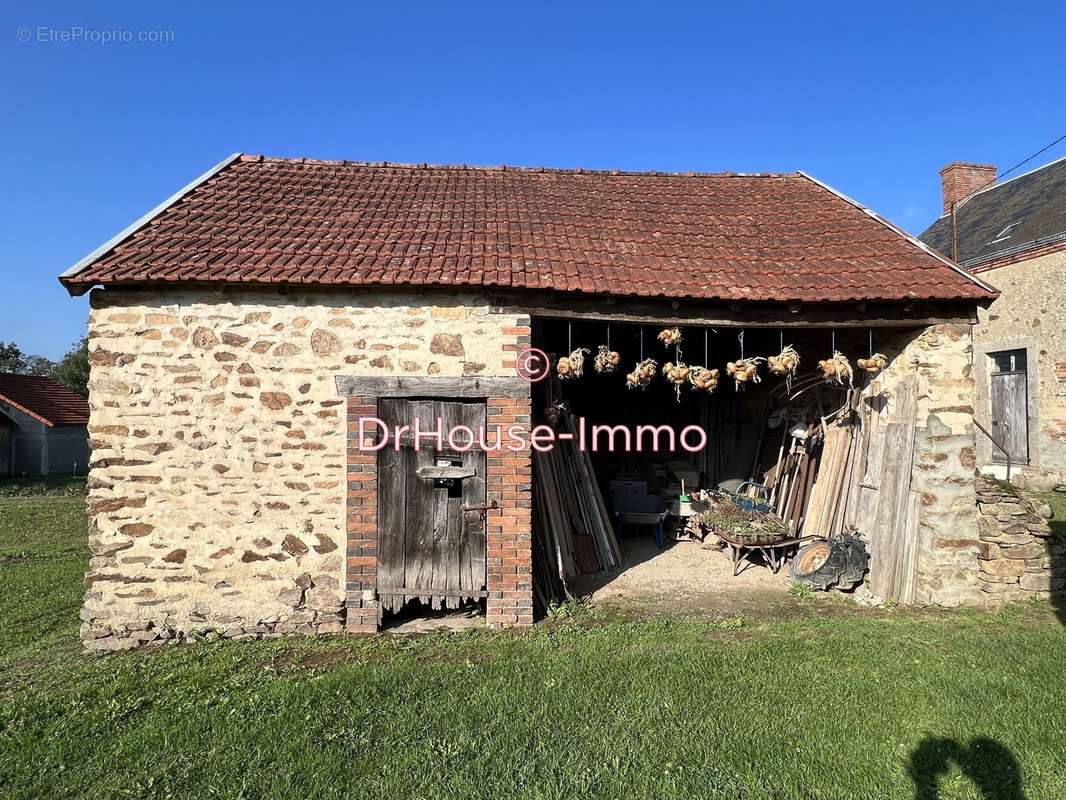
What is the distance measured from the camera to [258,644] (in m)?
5.17

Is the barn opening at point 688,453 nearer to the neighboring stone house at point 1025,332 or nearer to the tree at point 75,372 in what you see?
the neighboring stone house at point 1025,332

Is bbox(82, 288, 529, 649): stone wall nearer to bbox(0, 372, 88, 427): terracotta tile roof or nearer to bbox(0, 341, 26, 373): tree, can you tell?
bbox(0, 372, 88, 427): terracotta tile roof

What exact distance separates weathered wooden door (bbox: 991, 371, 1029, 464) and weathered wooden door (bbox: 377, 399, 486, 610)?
442 inches

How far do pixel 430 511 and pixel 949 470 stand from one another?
16.7ft

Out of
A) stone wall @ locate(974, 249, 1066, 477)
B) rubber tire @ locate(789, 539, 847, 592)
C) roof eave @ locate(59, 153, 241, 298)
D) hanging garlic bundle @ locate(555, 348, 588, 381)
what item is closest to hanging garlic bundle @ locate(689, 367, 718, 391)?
hanging garlic bundle @ locate(555, 348, 588, 381)

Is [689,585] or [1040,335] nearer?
[689,585]

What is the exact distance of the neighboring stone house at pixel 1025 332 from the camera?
10547 mm

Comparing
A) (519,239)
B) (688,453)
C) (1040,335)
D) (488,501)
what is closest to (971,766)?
(488,501)

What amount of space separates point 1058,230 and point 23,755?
1500 cm

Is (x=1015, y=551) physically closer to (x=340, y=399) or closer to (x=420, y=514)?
(x=420, y=514)

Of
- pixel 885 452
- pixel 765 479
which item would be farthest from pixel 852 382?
pixel 765 479

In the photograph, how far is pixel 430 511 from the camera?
557 centimetres

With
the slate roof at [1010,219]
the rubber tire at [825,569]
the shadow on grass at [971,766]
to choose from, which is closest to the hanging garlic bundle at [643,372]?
the rubber tire at [825,569]

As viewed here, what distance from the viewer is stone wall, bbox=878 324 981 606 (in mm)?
5922
